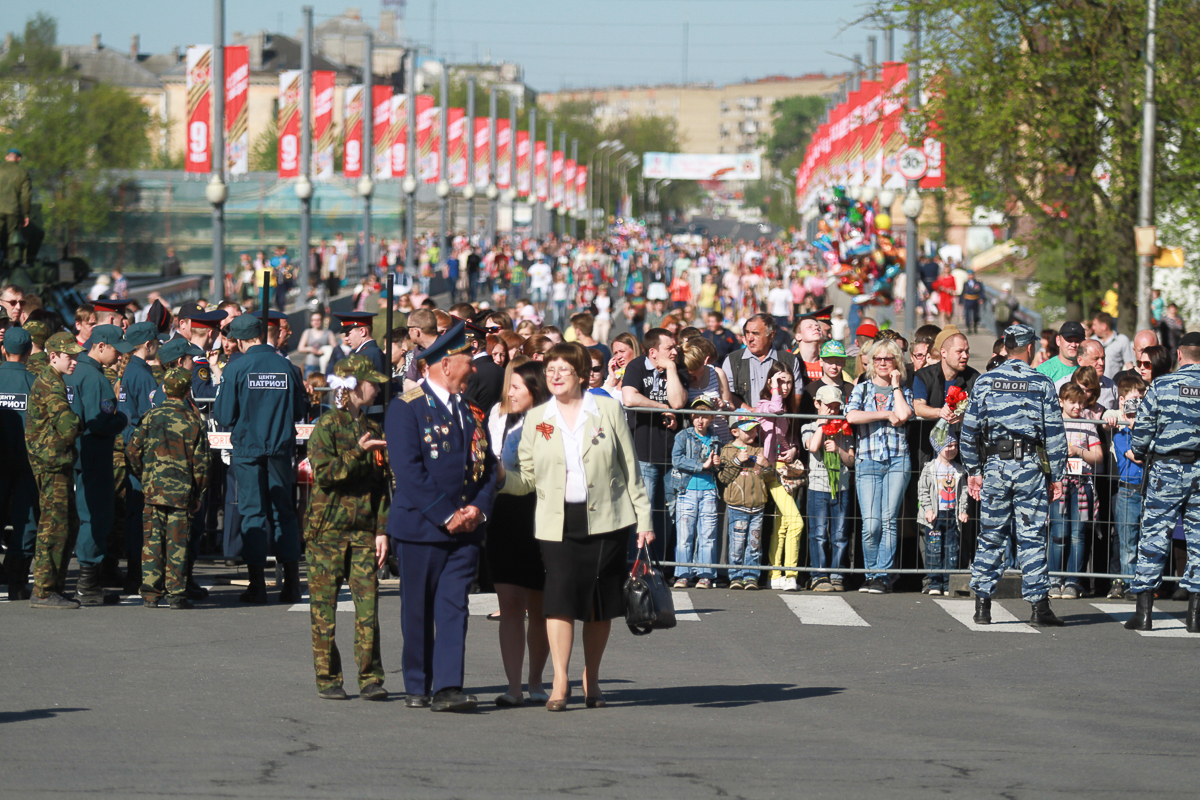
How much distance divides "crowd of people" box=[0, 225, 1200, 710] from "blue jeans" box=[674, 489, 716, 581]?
0.02 m

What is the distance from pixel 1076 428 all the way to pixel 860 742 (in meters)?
5.78

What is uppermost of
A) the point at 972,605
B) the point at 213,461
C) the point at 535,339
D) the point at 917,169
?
the point at 917,169

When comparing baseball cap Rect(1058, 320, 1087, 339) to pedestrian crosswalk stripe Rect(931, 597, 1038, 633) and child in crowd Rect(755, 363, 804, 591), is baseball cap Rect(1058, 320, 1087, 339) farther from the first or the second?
pedestrian crosswalk stripe Rect(931, 597, 1038, 633)

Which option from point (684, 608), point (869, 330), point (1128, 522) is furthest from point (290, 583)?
point (869, 330)

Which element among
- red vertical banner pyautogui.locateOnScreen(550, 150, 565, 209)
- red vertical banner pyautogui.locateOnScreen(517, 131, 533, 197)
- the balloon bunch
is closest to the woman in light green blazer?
the balloon bunch

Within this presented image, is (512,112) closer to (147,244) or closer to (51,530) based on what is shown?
(147,244)

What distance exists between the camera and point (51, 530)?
10.7 meters

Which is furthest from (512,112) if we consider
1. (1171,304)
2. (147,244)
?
(1171,304)

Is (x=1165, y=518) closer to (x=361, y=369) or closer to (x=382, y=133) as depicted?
(x=361, y=369)

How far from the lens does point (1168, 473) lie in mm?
10820

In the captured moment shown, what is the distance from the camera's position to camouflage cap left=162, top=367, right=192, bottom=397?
1066 cm

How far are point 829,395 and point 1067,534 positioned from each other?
2.10 metres

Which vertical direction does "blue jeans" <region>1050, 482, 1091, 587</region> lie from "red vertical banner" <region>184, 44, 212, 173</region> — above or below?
Result: below

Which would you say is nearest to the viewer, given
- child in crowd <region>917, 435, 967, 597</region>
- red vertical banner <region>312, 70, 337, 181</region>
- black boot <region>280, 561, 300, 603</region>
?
black boot <region>280, 561, 300, 603</region>
